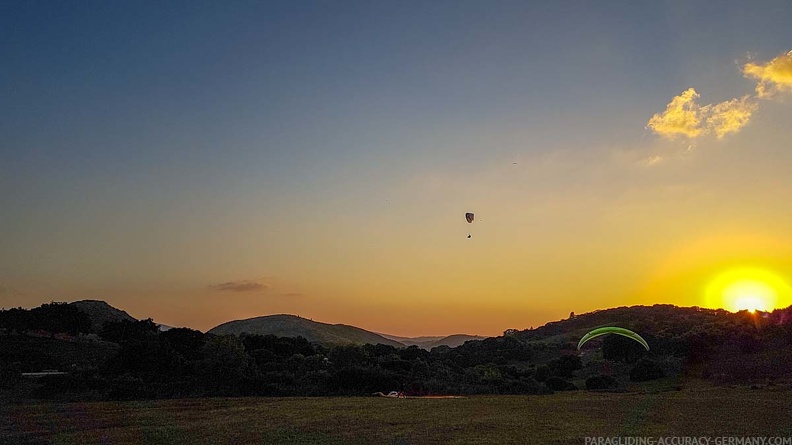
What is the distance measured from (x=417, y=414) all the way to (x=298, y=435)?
8.78 metres

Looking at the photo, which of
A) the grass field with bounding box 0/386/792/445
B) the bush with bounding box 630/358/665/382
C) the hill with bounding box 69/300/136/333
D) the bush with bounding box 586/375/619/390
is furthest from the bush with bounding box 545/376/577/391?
the hill with bounding box 69/300/136/333

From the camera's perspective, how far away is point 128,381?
48125mm

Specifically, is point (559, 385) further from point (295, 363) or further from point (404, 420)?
point (404, 420)

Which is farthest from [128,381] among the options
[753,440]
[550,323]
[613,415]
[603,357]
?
[550,323]

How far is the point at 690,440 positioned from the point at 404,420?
41.8ft

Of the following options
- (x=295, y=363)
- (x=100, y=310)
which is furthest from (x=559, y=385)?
(x=100, y=310)

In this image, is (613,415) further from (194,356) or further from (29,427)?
(194,356)

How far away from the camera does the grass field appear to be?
22531 mm

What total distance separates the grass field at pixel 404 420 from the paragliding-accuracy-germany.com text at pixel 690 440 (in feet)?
2.42

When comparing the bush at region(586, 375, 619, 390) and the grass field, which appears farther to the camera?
the bush at region(586, 375, 619, 390)

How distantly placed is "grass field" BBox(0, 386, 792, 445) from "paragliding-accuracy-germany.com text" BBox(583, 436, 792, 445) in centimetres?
74

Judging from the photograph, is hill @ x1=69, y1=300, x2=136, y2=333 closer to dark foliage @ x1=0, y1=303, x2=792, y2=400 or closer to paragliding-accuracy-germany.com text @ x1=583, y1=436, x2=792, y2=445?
dark foliage @ x1=0, y1=303, x2=792, y2=400

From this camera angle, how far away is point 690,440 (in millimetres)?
20125

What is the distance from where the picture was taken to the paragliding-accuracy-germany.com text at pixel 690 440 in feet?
64.2
